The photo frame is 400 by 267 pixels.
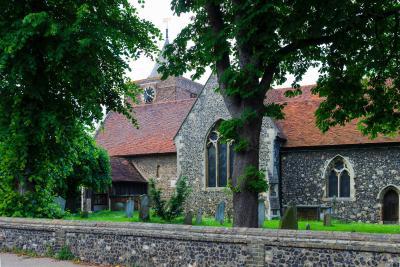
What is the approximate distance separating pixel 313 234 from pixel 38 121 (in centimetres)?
951

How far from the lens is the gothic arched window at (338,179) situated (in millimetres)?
24812

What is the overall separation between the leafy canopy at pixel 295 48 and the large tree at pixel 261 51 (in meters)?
0.02

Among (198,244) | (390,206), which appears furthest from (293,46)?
(390,206)

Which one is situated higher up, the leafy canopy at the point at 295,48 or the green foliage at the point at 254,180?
the leafy canopy at the point at 295,48

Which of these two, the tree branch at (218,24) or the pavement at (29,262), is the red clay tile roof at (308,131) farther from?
the pavement at (29,262)

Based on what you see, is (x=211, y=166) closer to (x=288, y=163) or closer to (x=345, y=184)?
(x=288, y=163)

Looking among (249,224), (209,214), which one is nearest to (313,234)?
(249,224)

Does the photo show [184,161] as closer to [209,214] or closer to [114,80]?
[209,214]

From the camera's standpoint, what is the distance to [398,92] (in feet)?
53.0

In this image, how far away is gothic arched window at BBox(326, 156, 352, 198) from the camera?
24812mm

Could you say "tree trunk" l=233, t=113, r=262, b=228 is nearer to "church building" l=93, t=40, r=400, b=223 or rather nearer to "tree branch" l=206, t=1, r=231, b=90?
"tree branch" l=206, t=1, r=231, b=90

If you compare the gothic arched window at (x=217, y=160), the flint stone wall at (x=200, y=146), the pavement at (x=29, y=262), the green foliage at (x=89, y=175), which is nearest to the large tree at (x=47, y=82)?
the pavement at (x=29, y=262)

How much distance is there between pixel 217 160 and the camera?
2766cm

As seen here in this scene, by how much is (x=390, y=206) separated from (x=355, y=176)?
6.81 ft
